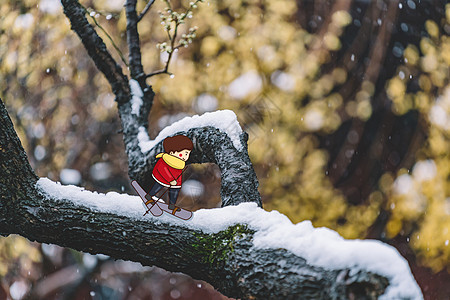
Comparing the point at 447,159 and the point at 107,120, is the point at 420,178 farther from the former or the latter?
the point at 107,120

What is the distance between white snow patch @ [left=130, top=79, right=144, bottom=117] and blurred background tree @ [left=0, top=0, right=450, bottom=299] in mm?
1672

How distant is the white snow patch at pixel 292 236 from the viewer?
0.76 meters

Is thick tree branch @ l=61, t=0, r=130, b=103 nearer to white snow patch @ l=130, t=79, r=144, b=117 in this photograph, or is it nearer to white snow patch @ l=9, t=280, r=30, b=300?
white snow patch @ l=130, t=79, r=144, b=117

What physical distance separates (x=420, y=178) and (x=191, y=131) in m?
3.21

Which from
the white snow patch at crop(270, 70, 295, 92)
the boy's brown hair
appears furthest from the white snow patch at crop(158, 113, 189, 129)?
the boy's brown hair

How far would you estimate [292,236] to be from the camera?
0.92 m

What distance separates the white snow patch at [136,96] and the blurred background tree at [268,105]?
1672mm

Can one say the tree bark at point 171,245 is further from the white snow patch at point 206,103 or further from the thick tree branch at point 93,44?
the white snow patch at point 206,103

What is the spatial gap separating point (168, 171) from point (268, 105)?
2.64 meters

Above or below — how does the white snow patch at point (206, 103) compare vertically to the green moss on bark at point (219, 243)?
below

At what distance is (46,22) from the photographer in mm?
3734

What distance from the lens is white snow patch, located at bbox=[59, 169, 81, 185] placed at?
12.0ft

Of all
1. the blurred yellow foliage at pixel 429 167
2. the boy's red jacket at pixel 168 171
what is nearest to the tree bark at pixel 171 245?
the boy's red jacket at pixel 168 171

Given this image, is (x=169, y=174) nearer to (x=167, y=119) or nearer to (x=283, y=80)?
(x=167, y=119)
